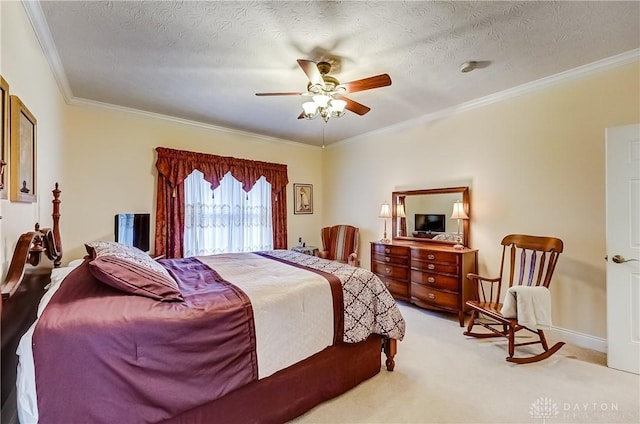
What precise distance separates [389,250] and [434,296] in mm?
809

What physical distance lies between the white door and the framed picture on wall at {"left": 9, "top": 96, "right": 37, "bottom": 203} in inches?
160

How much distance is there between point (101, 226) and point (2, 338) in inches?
102

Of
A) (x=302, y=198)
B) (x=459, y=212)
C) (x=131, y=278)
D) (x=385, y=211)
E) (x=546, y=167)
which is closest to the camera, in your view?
(x=131, y=278)

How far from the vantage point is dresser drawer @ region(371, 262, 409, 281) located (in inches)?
148

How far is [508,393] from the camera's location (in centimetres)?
203

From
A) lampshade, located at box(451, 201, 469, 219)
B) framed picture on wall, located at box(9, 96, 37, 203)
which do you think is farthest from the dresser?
framed picture on wall, located at box(9, 96, 37, 203)

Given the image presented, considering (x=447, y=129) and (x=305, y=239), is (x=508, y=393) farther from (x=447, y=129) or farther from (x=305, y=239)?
(x=305, y=239)

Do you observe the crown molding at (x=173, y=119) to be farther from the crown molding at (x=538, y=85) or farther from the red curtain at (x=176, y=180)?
the crown molding at (x=538, y=85)

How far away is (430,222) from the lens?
398cm

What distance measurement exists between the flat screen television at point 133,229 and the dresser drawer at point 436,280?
136 inches

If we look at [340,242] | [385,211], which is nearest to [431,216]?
[385,211]

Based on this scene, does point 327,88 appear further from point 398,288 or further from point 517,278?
point 517,278

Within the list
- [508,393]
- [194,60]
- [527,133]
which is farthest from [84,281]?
[527,133]

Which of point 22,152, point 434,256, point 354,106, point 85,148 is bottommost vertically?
point 434,256
